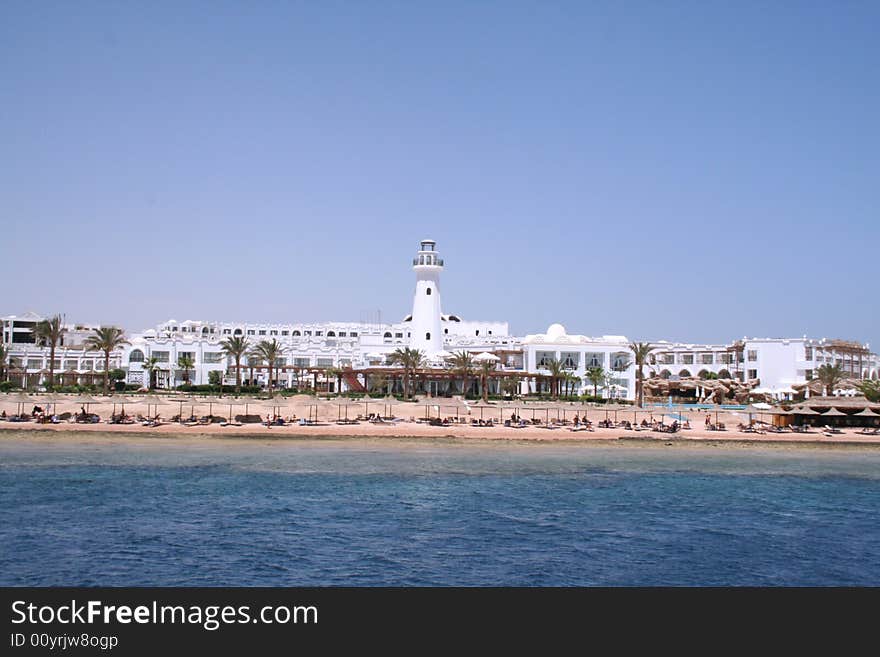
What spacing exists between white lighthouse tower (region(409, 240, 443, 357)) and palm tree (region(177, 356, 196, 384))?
19559 mm

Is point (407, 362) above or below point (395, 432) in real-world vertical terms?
above

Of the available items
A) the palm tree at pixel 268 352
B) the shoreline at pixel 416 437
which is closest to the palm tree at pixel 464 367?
the palm tree at pixel 268 352

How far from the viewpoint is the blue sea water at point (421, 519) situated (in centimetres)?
1889

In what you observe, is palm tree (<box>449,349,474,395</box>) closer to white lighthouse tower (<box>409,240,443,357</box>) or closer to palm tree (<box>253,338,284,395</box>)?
white lighthouse tower (<box>409,240,443,357</box>)

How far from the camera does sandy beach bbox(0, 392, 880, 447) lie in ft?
159

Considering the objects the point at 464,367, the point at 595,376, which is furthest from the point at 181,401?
the point at 595,376

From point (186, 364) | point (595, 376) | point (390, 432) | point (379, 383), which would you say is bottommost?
point (390, 432)

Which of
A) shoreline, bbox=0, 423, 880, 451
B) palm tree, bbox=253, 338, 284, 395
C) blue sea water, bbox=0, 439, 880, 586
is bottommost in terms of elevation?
blue sea water, bbox=0, 439, 880, 586

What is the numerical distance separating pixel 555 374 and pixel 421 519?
4657cm

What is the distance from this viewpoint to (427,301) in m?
76.5

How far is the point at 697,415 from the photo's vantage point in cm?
6500

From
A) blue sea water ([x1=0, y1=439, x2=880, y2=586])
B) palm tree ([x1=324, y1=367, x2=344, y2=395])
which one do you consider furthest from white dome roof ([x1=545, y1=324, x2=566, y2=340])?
blue sea water ([x1=0, y1=439, x2=880, y2=586])

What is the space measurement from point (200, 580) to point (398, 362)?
2167 inches

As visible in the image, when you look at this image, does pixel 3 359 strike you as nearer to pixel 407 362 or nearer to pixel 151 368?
pixel 151 368
